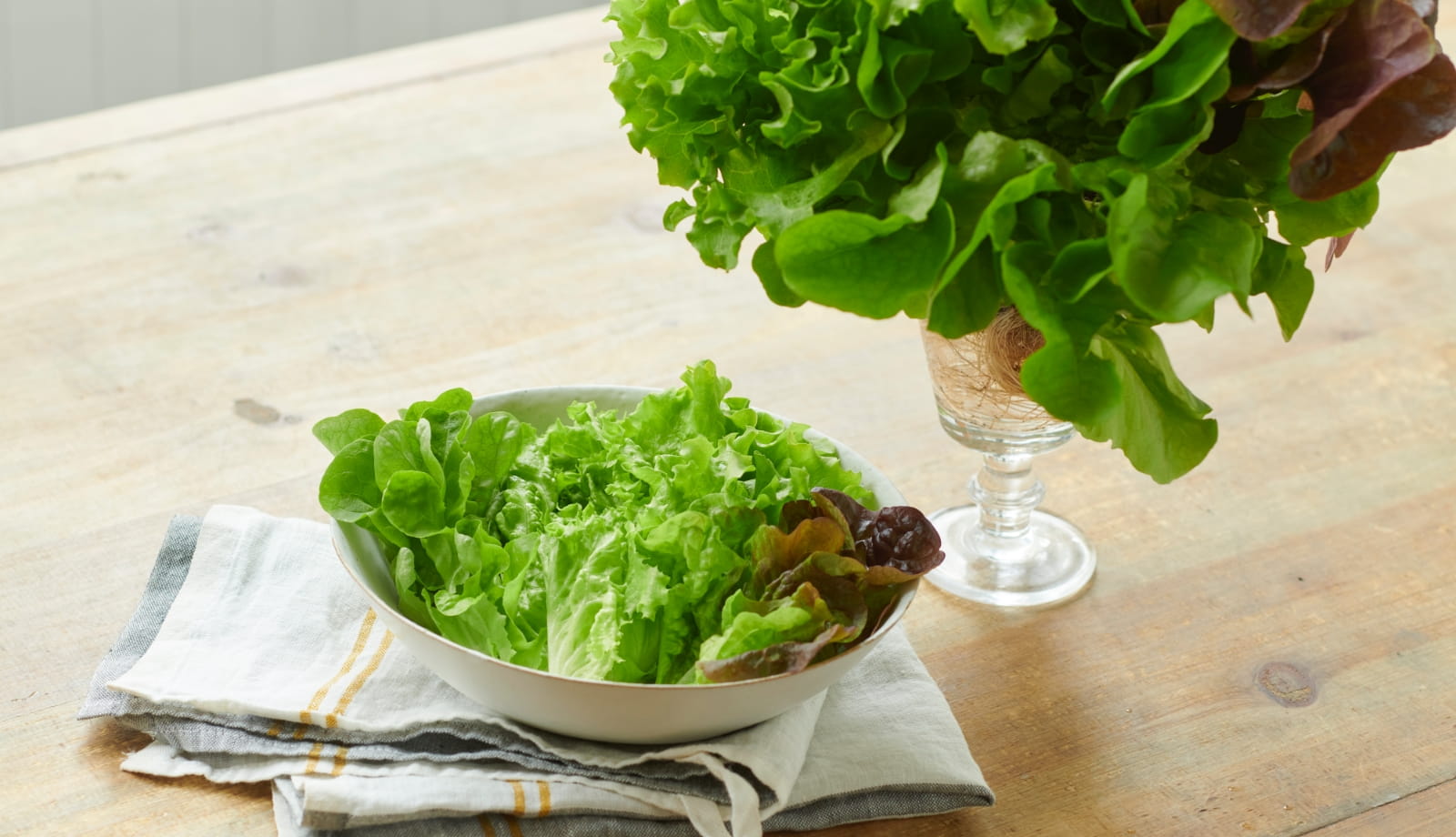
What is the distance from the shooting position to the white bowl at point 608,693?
763 mm

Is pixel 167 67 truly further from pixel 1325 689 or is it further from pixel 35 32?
pixel 1325 689


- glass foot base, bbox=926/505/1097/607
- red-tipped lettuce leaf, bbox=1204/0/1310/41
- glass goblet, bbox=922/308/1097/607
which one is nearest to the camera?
red-tipped lettuce leaf, bbox=1204/0/1310/41

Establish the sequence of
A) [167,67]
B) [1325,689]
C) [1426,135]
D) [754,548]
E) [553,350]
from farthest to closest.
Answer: [167,67]
[553,350]
[1325,689]
[754,548]
[1426,135]

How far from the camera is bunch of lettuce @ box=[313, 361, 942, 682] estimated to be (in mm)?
797

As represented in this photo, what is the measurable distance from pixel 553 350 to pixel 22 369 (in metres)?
0.44

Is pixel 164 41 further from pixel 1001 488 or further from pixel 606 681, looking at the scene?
pixel 606 681

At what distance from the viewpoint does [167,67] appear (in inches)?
108

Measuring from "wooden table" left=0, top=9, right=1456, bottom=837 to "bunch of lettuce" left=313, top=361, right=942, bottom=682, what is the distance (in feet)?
0.48

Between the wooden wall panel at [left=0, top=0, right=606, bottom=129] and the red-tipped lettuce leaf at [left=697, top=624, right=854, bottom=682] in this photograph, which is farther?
the wooden wall panel at [left=0, top=0, right=606, bottom=129]

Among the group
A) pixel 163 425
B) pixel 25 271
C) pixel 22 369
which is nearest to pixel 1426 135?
pixel 163 425

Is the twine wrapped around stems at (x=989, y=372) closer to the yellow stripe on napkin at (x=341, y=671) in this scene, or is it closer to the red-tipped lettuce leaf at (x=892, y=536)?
the red-tipped lettuce leaf at (x=892, y=536)

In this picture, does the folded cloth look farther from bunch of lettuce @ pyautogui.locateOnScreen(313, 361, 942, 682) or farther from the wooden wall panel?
the wooden wall panel

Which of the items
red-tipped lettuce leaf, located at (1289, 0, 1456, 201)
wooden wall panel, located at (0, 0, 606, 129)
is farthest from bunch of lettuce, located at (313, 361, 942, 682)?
wooden wall panel, located at (0, 0, 606, 129)

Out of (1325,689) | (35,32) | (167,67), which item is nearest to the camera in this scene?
(1325,689)
